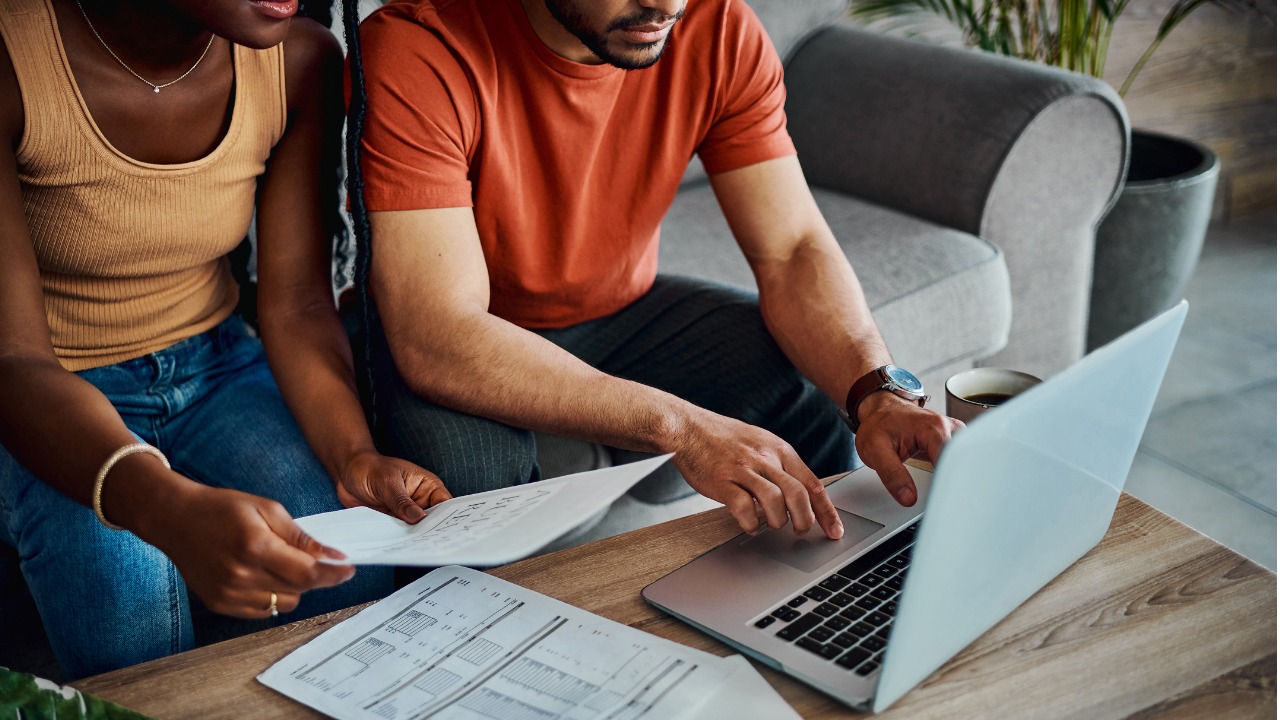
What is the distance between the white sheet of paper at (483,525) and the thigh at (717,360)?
0.48 m

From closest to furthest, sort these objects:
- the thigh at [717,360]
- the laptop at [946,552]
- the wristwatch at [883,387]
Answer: the laptop at [946,552] → the wristwatch at [883,387] → the thigh at [717,360]

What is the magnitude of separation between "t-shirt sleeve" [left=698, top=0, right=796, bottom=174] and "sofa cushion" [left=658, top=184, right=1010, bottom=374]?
337 mm

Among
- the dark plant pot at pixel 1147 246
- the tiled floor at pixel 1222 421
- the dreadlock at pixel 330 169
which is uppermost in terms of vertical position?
the dreadlock at pixel 330 169

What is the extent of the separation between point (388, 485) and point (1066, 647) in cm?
58

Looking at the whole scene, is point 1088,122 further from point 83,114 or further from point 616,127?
point 83,114

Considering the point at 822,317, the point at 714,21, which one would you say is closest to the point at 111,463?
the point at 822,317

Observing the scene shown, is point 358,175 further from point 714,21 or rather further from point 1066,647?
point 1066,647

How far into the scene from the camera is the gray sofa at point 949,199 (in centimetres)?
169

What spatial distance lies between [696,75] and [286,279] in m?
0.54

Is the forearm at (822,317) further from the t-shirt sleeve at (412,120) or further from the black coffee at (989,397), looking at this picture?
the t-shirt sleeve at (412,120)

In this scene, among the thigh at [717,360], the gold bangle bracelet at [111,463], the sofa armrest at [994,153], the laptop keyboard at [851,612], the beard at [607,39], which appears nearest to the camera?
the laptop keyboard at [851,612]

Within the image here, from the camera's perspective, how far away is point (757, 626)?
2.62 ft

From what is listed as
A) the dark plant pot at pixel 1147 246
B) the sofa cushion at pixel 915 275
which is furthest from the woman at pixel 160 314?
the dark plant pot at pixel 1147 246

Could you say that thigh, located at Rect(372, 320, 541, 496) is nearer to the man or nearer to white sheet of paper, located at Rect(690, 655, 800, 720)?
the man
